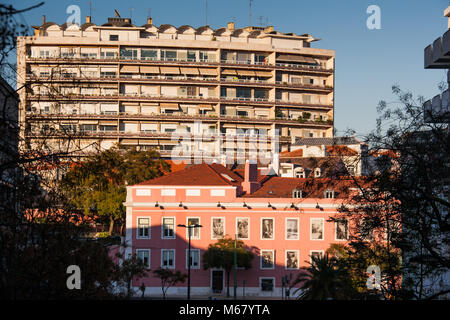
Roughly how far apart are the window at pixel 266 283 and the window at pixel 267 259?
47.1 inches

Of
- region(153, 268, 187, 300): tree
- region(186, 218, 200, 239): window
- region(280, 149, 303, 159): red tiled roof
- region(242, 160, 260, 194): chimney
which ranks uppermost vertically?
region(280, 149, 303, 159): red tiled roof

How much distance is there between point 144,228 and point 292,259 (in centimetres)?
1422

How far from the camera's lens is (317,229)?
6981 centimetres

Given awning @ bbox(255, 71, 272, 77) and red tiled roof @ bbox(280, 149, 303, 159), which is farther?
awning @ bbox(255, 71, 272, 77)

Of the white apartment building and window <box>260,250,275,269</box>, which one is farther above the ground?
the white apartment building

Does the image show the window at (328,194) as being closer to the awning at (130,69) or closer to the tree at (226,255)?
the tree at (226,255)

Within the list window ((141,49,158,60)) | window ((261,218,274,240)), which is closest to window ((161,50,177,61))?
window ((141,49,158,60))

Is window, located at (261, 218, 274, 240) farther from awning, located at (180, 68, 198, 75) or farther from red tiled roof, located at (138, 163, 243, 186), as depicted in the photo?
awning, located at (180, 68, 198, 75)

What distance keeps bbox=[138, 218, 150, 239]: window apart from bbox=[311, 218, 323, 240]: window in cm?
1540

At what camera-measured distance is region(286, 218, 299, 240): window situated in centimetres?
7012

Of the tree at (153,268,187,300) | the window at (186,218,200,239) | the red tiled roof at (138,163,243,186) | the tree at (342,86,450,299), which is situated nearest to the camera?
the tree at (342,86,450,299)

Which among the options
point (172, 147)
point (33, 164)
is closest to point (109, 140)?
point (172, 147)
